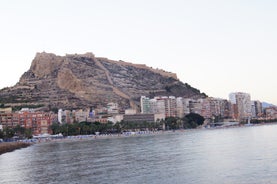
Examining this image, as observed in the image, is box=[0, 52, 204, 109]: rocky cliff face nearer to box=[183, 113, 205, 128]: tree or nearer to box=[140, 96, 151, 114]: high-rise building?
box=[140, 96, 151, 114]: high-rise building

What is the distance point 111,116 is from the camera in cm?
16075

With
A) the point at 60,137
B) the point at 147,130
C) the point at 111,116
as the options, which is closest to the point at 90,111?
the point at 111,116

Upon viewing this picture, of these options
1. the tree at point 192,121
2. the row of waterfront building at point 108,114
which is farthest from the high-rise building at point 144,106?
the tree at point 192,121

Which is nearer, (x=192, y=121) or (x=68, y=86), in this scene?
(x=192, y=121)

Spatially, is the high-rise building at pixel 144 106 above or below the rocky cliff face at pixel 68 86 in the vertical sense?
below

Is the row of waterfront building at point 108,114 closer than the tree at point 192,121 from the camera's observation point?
Yes

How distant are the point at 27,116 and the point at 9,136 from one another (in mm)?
23280

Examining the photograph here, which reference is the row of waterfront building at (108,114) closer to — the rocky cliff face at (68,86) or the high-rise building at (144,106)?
the high-rise building at (144,106)

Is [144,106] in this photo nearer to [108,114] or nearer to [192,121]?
[108,114]

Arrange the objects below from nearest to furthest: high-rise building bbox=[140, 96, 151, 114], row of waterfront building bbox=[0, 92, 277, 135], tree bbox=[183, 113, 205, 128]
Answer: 1. row of waterfront building bbox=[0, 92, 277, 135]
2. tree bbox=[183, 113, 205, 128]
3. high-rise building bbox=[140, 96, 151, 114]

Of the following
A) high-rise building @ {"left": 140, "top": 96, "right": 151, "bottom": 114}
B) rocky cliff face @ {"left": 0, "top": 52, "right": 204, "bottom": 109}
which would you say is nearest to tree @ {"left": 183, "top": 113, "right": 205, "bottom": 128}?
high-rise building @ {"left": 140, "top": 96, "right": 151, "bottom": 114}

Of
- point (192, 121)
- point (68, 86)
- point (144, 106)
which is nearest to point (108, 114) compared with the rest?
point (144, 106)

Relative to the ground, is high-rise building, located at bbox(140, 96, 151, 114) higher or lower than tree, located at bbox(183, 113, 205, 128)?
higher

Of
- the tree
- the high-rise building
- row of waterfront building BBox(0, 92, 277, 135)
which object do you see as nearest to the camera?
row of waterfront building BBox(0, 92, 277, 135)
